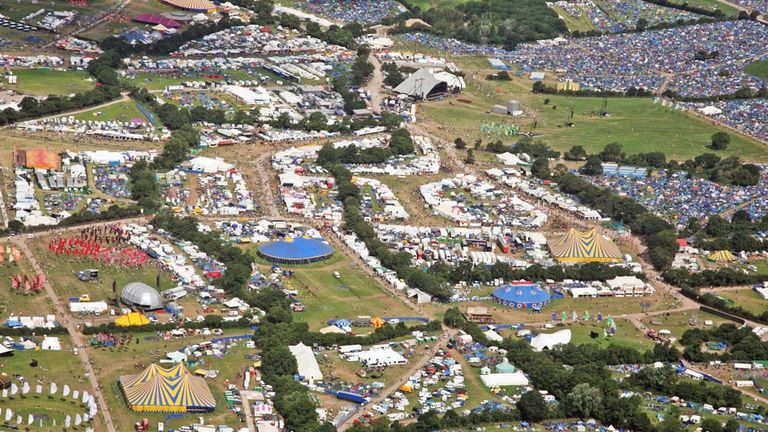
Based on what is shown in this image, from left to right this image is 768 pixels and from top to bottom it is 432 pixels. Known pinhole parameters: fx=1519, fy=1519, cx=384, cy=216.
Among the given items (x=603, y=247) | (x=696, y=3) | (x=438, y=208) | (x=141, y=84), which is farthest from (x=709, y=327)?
(x=696, y=3)

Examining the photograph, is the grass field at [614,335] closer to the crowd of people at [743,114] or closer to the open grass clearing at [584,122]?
the open grass clearing at [584,122]

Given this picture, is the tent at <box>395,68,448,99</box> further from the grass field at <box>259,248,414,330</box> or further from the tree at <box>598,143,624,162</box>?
the grass field at <box>259,248,414,330</box>

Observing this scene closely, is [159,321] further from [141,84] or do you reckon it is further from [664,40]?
[664,40]

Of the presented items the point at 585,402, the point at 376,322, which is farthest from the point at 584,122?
the point at 585,402

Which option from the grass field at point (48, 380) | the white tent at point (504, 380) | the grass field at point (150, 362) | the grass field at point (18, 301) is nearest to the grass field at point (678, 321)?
the white tent at point (504, 380)

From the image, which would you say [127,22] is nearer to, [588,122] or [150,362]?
[588,122]
